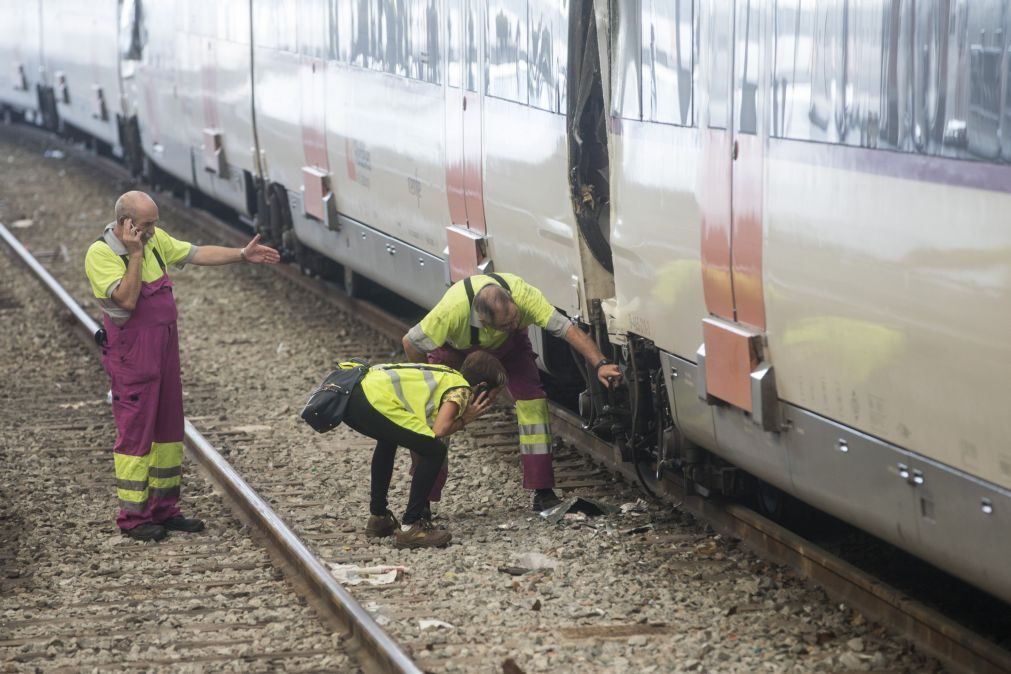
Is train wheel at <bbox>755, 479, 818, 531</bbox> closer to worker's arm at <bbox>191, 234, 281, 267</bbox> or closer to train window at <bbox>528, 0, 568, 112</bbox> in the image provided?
train window at <bbox>528, 0, 568, 112</bbox>

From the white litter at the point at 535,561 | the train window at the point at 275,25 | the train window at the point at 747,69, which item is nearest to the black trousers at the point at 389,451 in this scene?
the white litter at the point at 535,561

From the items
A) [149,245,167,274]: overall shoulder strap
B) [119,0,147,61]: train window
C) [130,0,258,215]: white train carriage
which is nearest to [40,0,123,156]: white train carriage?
[119,0,147,61]: train window

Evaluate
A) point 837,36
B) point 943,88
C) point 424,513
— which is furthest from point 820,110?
point 424,513

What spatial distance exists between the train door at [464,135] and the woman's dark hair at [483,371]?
2222 millimetres

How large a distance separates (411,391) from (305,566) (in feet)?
2.92

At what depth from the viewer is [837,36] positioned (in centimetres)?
574

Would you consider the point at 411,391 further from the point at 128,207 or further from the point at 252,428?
the point at 252,428

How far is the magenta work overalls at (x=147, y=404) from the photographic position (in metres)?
7.90

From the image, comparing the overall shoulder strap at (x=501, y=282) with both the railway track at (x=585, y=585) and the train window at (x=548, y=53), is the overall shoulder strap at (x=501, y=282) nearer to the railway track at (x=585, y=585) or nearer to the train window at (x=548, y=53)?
the train window at (x=548, y=53)

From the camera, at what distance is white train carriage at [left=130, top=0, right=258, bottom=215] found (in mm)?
14875

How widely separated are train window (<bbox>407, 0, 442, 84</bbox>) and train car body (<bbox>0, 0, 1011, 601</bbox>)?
0.06 feet

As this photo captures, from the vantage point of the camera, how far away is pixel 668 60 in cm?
716

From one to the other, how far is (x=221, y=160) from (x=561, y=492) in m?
8.44

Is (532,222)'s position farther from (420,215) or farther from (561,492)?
Answer: (420,215)
